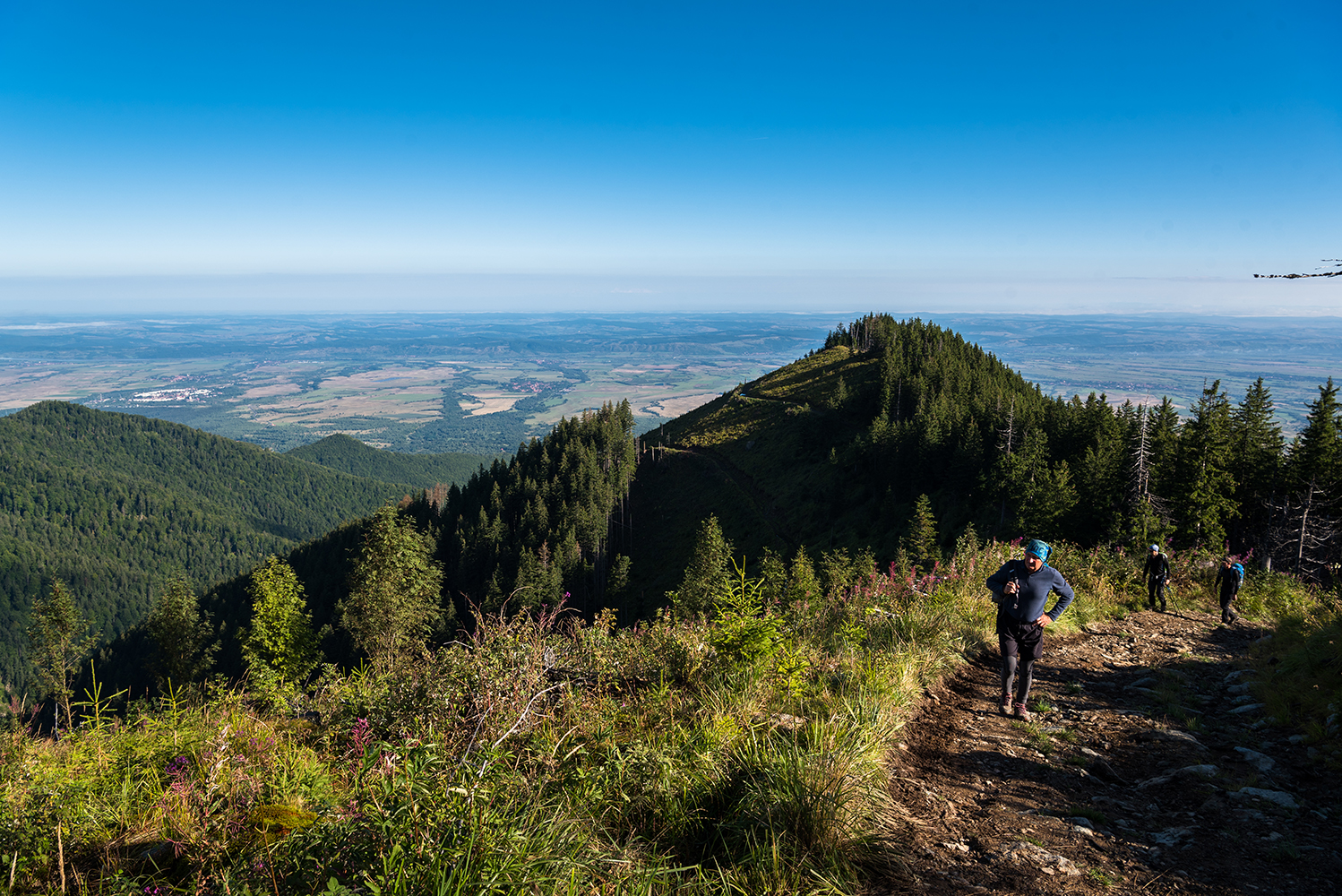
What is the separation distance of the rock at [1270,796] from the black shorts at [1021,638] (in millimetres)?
2103

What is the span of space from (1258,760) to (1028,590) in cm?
247

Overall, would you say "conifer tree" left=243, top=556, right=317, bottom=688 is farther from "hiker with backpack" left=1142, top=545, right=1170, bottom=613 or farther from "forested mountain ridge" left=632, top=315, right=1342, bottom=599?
"forested mountain ridge" left=632, top=315, right=1342, bottom=599

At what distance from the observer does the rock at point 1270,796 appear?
Result: 5.15 metres

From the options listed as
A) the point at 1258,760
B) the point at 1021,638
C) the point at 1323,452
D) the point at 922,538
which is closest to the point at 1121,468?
the point at 1323,452

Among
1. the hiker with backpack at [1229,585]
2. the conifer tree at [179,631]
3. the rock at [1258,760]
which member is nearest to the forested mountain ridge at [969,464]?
the hiker with backpack at [1229,585]

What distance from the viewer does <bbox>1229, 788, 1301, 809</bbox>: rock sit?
5153 mm

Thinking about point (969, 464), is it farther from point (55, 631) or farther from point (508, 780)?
point (55, 631)

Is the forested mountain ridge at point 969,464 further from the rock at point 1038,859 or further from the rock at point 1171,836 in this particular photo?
the rock at point 1038,859

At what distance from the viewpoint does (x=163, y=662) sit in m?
43.8

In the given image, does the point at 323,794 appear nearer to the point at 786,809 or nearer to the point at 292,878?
the point at 292,878

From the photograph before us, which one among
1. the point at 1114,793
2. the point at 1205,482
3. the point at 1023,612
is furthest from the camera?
the point at 1205,482

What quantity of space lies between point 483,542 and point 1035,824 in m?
74.6

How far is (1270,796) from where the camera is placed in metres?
5.27

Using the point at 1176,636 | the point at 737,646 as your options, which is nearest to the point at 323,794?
the point at 737,646
